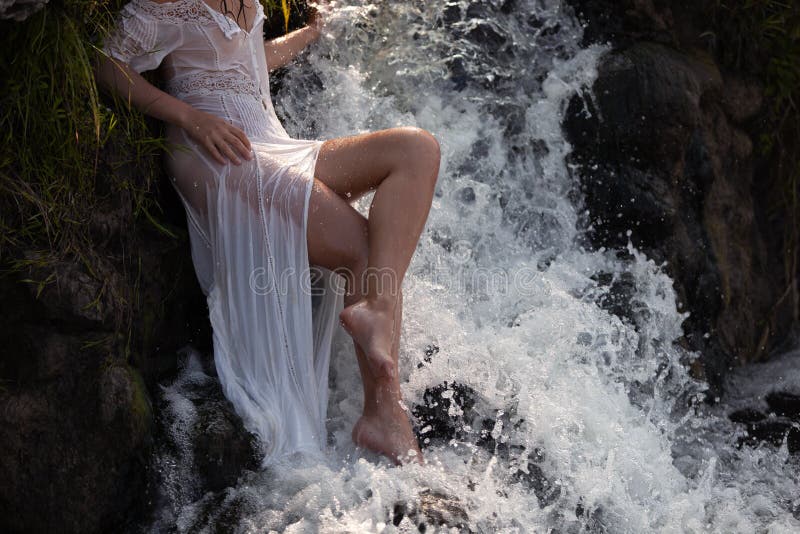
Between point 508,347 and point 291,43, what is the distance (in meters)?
1.47

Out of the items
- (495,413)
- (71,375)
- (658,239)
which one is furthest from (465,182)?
(71,375)

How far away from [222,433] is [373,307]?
1.87ft

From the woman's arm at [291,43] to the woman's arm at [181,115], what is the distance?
2.30ft

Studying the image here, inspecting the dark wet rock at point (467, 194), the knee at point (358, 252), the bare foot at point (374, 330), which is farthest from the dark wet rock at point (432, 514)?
the dark wet rock at point (467, 194)

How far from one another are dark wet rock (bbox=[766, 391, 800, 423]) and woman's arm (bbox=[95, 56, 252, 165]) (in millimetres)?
2501

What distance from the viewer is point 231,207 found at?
2.81 metres

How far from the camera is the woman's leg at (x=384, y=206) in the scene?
263 centimetres

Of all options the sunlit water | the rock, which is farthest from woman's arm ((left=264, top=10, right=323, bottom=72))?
the rock

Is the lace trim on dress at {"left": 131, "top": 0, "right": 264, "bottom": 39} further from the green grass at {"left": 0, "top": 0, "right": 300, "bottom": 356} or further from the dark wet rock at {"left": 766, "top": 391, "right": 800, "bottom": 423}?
the dark wet rock at {"left": 766, "top": 391, "right": 800, "bottom": 423}

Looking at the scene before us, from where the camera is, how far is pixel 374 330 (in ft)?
8.59

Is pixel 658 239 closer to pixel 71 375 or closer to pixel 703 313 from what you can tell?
pixel 703 313

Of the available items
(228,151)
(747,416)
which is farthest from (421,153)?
(747,416)

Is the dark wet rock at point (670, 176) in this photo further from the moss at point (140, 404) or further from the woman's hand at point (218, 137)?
the moss at point (140, 404)

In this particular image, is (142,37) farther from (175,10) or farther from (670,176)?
(670,176)
